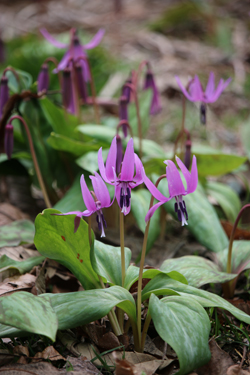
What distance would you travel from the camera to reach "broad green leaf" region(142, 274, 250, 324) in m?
1.45

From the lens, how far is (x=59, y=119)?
8.79 feet

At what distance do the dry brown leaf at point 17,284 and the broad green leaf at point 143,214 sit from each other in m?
0.62

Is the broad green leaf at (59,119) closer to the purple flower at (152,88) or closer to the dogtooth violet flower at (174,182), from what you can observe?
the purple flower at (152,88)

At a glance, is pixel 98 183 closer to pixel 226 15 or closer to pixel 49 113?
pixel 49 113

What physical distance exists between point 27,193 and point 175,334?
6.40 feet

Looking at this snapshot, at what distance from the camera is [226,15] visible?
743cm

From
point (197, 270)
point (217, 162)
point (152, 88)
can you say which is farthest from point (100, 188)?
point (152, 88)

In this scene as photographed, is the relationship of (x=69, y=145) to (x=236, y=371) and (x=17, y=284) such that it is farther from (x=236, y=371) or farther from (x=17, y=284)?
(x=236, y=371)

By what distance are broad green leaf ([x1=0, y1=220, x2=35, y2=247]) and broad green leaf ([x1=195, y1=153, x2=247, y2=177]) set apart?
1.17 meters

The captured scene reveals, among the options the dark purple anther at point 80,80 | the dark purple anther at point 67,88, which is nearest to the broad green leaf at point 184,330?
the dark purple anther at point 67,88

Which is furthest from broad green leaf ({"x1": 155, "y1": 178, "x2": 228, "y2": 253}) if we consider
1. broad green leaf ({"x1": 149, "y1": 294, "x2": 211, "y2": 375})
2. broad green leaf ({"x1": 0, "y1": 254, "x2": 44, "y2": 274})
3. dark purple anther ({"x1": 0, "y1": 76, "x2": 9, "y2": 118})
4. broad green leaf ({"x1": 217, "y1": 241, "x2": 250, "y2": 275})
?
dark purple anther ({"x1": 0, "y1": 76, "x2": 9, "y2": 118})

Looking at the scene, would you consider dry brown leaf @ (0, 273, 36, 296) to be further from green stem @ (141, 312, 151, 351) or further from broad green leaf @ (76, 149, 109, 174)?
broad green leaf @ (76, 149, 109, 174)

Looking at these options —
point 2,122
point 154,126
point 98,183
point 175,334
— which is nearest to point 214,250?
point 175,334

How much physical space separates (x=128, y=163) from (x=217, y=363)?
0.86m
